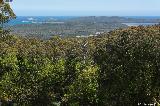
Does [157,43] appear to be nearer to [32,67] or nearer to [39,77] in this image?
[39,77]

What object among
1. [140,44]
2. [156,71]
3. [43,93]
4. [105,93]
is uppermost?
[140,44]

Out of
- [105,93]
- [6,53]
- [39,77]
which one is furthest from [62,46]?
[105,93]

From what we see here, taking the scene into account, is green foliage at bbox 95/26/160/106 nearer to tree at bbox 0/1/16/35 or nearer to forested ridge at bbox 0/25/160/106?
forested ridge at bbox 0/25/160/106

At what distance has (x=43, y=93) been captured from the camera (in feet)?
183

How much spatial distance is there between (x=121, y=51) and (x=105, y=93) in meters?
4.24

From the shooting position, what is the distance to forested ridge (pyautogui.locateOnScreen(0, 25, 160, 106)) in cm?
3150

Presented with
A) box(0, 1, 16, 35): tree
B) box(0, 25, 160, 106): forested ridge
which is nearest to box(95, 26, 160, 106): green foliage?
box(0, 25, 160, 106): forested ridge

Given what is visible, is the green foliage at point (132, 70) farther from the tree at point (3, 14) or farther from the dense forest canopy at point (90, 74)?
the tree at point (3, 14)

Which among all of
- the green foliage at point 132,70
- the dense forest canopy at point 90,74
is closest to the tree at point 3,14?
the dense forest canopy at point 90,74

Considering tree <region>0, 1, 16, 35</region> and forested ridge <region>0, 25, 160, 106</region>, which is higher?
tree <region>0, 1, 16, 35</region>

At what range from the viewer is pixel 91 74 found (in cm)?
5206

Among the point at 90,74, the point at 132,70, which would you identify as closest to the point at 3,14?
the point at 132,70

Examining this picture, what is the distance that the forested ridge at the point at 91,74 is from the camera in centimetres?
3150

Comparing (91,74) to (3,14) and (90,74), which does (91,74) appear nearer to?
(90,74)
